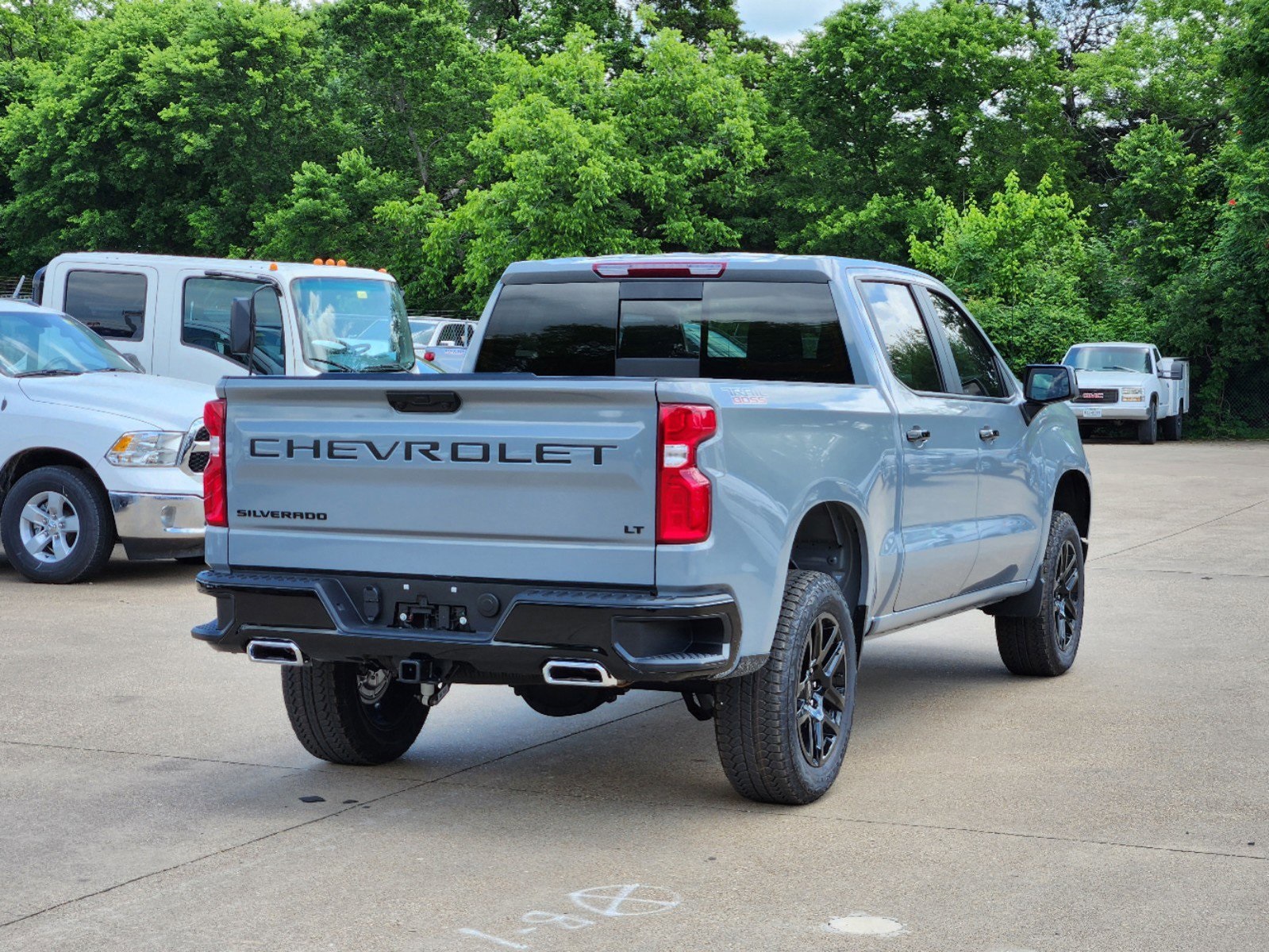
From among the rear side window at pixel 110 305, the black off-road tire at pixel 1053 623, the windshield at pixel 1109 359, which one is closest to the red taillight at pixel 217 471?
the black off-road tire at pixel 1053 623

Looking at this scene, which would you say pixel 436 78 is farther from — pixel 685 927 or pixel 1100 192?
pixel 685 927

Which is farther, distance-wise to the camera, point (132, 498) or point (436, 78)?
point (436, 78)

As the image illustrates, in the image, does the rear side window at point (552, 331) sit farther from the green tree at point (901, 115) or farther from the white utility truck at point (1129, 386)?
the green tree at point (901, 115)

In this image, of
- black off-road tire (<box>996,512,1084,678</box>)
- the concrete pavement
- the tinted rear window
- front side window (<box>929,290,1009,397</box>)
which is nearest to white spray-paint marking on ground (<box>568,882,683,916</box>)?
the concrete pavement

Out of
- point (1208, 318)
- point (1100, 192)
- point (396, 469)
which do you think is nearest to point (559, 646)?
point (396, 469)

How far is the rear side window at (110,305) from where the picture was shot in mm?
15133

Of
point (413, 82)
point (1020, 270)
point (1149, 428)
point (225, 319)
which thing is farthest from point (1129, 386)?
point (413, 82)

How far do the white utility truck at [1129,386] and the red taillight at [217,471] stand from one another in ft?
87.1

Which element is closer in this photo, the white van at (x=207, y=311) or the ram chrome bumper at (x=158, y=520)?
the ram chrome bumper at (x=158, y=520)

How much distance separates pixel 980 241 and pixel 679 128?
1099cm

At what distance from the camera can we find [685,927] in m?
4.44

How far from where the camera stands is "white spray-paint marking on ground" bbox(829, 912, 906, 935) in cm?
439

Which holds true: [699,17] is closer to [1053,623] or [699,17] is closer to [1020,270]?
[1020,270]

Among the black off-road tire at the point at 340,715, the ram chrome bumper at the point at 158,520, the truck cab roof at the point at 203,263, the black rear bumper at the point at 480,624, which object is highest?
the truck cab roof at the point at 203,263
